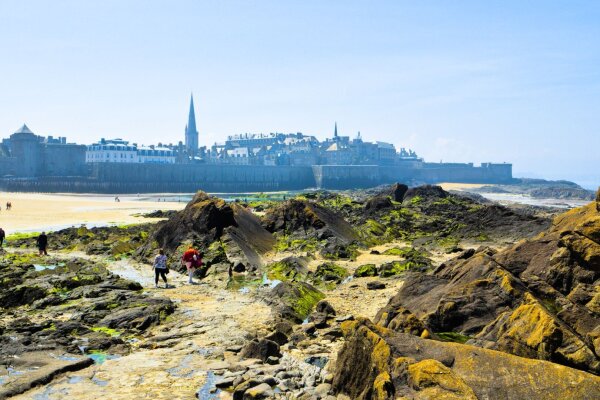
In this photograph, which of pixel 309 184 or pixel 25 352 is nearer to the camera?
pixel 25 352

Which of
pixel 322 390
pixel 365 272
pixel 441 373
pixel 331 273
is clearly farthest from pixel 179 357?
pixel 365 272

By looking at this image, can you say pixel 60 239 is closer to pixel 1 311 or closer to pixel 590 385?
pixel 1 311

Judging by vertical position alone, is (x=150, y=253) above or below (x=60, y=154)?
below

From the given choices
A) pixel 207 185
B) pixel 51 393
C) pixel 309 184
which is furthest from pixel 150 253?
pixel 309 184

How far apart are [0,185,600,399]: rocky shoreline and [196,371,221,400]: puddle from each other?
0.02 meters

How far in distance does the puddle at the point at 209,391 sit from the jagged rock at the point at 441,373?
6.21ft

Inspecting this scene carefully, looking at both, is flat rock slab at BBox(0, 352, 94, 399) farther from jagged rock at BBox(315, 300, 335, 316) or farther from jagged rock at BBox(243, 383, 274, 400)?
jagged rock at BBox(315, 300, 335, 316)

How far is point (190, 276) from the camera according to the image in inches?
724

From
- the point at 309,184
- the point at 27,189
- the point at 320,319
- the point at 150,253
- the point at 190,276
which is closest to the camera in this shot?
the point at 320,319

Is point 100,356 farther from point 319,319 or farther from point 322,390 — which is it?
point 322,390

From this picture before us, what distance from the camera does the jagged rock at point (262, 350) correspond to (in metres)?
9.77

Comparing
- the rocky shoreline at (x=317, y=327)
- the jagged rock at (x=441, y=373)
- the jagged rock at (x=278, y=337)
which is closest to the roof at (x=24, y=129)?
the rocky shoreline at (x=317, y=327)

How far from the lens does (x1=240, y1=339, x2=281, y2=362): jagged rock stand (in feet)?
32.0

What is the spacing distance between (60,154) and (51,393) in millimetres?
142918
